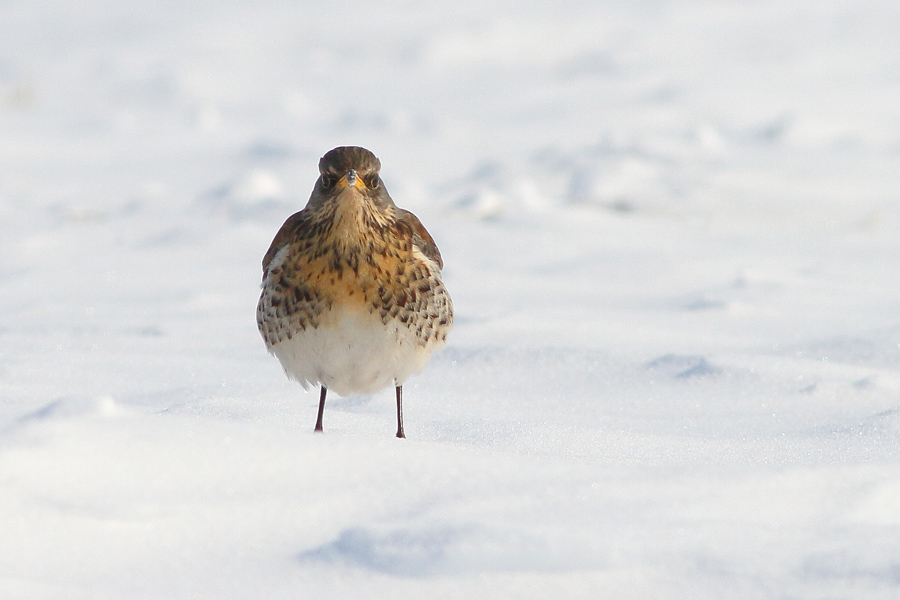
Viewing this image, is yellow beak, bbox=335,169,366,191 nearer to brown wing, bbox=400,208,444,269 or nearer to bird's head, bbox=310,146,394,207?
bird's head, bbox=310,146,394,207

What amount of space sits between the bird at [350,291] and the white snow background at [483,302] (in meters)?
0.29

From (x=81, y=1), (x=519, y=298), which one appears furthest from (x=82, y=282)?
(x=81, y=1)

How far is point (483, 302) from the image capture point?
7.16 meters

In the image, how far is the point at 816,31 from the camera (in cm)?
1529

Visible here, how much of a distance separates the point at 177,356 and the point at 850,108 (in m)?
8.47

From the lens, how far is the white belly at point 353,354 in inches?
171

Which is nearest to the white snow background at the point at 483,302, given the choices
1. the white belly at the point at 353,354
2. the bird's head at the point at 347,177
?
the white belly at the point at 353,354

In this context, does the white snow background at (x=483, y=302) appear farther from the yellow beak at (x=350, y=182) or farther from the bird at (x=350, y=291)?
the yellow beak at (x=350, y=182)

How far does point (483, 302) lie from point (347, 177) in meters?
2.83

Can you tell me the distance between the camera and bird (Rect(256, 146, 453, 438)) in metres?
4.33

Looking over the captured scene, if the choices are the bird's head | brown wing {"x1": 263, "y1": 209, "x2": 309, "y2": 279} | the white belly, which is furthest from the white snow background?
the bird's head

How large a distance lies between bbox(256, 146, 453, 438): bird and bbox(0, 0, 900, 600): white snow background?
0.29m

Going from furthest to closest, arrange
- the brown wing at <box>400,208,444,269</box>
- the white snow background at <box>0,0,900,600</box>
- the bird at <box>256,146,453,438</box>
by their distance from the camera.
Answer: the brown wing at <box>400,208,444,269</box>
the bird at <box>256,146,453,438</box>
the white snow background at <box>0,0,900,600</box>

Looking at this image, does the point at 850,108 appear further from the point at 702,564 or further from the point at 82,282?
the point at 702,564
